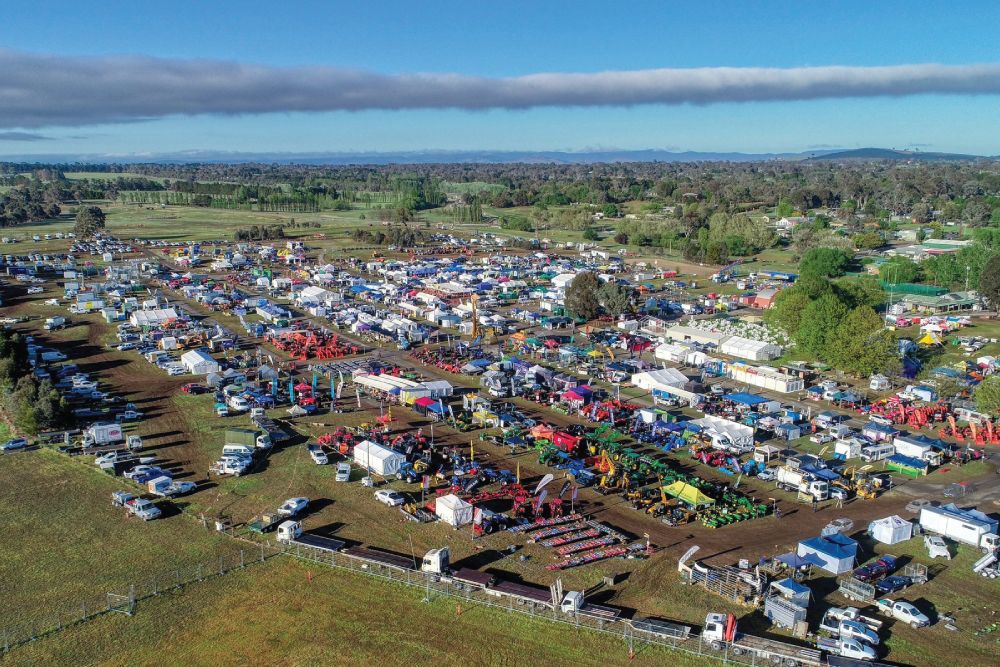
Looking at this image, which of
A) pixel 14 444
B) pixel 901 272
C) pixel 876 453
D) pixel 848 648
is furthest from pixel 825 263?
pixel 14 444

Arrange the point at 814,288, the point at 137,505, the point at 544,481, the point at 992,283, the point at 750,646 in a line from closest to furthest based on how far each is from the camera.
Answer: the point at 750,646, the point at 544,481, the point at 137,505, the point at 814,288, the point at 992,283

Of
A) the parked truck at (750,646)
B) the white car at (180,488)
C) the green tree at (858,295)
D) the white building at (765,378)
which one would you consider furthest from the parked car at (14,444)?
the green tree at (858,295)

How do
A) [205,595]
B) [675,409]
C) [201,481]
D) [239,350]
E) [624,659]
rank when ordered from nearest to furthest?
[624,659] < [205,595] < [201,481] < [675,409] < [239,350]

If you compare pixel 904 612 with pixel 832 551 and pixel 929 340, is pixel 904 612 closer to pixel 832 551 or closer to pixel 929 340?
pixel 832 551

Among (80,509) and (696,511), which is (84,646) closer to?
(80,509)

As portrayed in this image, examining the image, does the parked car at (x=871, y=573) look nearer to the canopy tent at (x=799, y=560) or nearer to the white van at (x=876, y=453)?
the canopy tent at (x=799, y=560)

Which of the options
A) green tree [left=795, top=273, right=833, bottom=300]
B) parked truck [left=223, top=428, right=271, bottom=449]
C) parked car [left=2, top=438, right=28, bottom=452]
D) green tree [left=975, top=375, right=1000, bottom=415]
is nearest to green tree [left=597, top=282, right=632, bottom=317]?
green tree [left=795, top=273, right=833, bottom=300]

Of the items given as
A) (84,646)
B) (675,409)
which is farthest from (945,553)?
(84,646)
